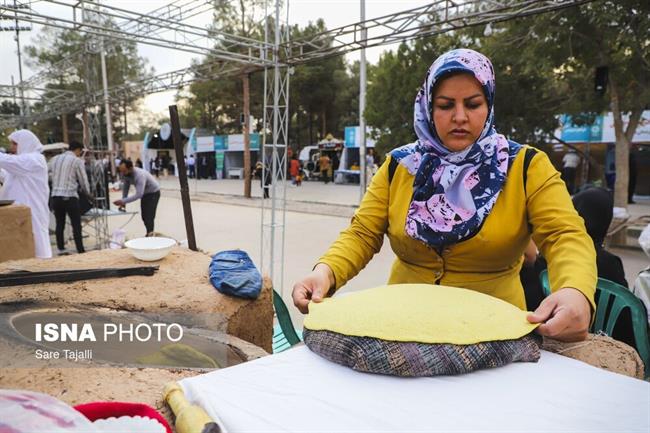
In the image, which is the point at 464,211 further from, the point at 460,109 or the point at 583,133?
the point at 583,133

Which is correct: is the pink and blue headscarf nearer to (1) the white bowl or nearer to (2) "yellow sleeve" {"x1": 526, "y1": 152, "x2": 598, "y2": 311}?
(2) "yellow sleeve" {"x1": 526, "y1": 152, "x2": 598, "y2": 311}

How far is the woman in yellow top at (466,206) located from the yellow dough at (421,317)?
142 millimetres

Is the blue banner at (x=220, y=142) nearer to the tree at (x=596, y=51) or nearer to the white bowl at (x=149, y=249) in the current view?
the tree at (x=596, y=51)

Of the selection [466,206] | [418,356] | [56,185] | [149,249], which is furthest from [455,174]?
[56,185]

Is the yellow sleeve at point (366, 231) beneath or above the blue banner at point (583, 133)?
beneath

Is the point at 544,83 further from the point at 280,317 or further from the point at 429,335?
the point at 429,335

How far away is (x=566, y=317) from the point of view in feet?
3.01

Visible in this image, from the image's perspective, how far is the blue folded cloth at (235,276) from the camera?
2.18 metres

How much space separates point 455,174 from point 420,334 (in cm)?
55

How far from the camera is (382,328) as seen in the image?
0.89 meters

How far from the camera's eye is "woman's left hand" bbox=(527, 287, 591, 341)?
3.02ft

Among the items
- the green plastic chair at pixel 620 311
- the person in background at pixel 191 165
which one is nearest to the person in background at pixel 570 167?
the green plastic chair at pixel 620 311

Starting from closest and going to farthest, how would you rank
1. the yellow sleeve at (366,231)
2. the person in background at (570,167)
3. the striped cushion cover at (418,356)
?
the striped cushion cover at (418,356), the yellow sleeve at (366,231), the person in background at (570,167)

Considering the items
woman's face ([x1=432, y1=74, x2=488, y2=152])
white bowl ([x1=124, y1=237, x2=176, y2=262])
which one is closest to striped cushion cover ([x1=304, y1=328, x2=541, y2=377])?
woman's face ([x1=432, y1=74, x2=488, y2=152])
